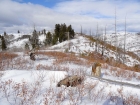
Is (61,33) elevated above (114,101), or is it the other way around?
(61,33)

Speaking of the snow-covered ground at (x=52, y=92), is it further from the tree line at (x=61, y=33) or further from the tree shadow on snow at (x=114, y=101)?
the tree line at (x=61, y=33)

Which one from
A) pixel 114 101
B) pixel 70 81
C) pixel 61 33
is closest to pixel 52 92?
pixel 70 81

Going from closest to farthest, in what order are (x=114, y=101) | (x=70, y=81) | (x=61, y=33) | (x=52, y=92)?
(x=52, y=92)
(x=114, y=101)
(x=70, y=81)
(x=61, y=33)

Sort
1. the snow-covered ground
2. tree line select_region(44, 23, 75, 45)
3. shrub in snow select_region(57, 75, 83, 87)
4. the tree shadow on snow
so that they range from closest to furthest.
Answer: the snow-covered ground
the tree shadow on snow
shrub in snow select_region(57, 75, 83, 87)
tree line select_region(44, 23, 75, 45)

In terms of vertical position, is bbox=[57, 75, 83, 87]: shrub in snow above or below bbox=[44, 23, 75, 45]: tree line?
below

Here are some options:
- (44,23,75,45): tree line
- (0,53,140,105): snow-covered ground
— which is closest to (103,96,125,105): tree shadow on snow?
(0,53,140,105): snow-covered ground

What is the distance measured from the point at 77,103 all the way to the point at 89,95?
69cm

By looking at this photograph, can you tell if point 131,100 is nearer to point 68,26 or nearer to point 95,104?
point 95,104

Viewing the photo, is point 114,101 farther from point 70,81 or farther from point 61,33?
point 61,33

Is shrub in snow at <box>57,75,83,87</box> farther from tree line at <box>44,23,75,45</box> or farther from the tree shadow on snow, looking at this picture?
tree line at <box>44,23,75,45</box>

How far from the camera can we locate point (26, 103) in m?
4.12

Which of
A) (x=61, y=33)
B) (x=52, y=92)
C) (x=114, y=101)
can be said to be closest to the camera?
(x=52, y=92)

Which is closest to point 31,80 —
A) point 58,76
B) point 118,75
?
point 58,76

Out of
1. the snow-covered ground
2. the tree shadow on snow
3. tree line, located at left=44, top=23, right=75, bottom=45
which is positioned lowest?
the tree shadow on snow
